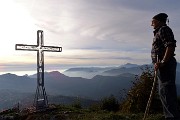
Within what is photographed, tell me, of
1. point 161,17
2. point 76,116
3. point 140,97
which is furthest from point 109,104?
point 161,17

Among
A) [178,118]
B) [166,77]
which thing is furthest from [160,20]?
[178,118]

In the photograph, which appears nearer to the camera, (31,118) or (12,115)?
(31,118)

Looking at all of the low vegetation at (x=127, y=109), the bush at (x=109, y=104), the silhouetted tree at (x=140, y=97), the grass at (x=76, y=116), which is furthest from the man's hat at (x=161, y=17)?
the bush at (x=109, y=104)

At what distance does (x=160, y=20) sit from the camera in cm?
920

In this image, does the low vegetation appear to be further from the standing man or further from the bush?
the standing man

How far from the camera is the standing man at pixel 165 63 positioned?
28.7 feet

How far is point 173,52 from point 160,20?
89 cm

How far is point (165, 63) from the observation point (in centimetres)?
884

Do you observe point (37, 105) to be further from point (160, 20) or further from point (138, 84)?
point (160, 20)

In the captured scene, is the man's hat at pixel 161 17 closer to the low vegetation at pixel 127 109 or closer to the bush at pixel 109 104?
the low vegetation at pixel 127 109

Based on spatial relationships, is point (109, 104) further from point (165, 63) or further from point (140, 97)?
point (165, 63)

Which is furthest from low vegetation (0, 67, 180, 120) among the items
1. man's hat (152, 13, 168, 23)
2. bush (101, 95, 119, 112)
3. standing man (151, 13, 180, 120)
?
man's hat (152, 13, 168, 23)

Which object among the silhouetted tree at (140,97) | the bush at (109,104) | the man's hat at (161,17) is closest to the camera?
the man's hat at (161,17)

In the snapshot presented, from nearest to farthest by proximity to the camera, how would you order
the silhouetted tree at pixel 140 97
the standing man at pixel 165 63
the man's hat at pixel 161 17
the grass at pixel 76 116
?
the standing man at pixel 165 63 → the man's hat at pixel 161 17 → the grass at pixel 76 116 → the silhouetted tree at pixel 140 97
